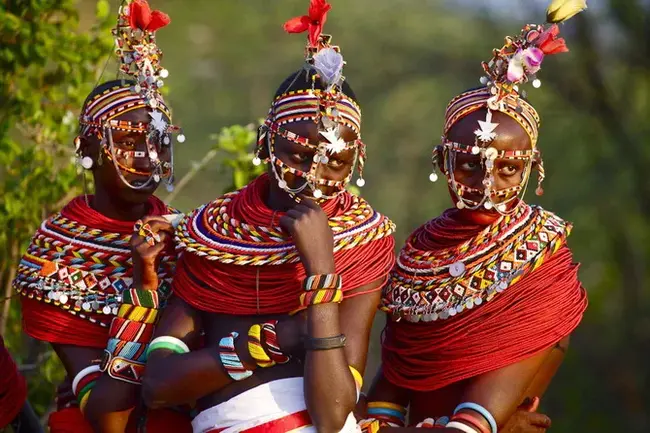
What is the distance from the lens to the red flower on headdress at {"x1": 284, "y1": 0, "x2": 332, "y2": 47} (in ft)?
12.9

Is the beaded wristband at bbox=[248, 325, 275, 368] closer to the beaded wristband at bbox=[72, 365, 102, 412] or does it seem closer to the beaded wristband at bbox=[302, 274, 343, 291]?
the beaded wristband at bbox=[302, 274, 343, 291]

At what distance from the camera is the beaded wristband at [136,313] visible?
4.14m

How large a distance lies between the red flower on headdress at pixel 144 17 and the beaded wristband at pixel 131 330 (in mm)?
1278

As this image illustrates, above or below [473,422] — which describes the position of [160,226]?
above

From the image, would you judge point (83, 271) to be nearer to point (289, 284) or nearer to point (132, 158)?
point (132, 158)

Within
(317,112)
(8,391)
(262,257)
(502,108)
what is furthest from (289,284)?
(8,391)

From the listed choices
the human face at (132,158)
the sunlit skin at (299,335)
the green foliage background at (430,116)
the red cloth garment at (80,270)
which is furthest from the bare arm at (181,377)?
the green foliage background at (430,116)

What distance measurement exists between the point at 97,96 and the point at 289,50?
11647 millimetres

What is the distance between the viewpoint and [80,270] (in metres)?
4.45

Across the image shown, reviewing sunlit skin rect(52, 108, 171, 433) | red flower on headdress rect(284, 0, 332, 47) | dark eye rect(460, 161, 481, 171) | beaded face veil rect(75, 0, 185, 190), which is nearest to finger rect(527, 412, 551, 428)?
dark eye rect(460, 161, 481, 171)

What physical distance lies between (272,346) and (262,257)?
1.18 ft

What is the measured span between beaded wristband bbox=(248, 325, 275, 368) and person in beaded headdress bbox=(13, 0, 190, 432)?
2.18ft

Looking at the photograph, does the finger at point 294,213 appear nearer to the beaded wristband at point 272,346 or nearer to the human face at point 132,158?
the beaded wristband at point 272,346

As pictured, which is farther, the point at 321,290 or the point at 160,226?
the point at 160,226
